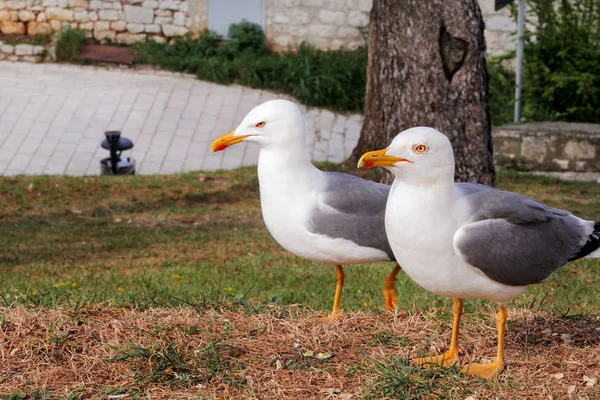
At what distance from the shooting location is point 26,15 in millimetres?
18500

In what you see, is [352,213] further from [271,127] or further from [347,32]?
[347,32]

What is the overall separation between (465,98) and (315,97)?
24.1 feet

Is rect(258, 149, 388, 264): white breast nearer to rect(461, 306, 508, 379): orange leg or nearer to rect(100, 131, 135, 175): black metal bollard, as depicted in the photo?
rect(461, 306, 508, 379): orange leg

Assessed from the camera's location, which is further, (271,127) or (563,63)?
(563,63)

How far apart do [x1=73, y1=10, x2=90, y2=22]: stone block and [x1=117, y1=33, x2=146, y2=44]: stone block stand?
2.35 ft

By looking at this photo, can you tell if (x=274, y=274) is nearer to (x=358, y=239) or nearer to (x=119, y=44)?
(x=358, y=239)

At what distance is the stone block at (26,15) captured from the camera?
1848 centimetres

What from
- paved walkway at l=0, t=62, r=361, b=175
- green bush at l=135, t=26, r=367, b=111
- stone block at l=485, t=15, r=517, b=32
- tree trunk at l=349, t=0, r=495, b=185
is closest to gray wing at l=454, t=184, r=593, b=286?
tree trunk at l=349, t=0, r=495, b=185

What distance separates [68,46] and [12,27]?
70.4 inches

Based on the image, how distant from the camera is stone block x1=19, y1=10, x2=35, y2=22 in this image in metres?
18.5

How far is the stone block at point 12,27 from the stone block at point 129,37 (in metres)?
1.97

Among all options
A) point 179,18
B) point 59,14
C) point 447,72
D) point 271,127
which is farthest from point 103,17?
point 271,127

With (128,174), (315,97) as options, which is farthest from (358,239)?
(315,97)

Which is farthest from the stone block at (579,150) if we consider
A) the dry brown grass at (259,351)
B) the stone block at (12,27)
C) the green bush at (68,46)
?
the stone block at (12,27)
